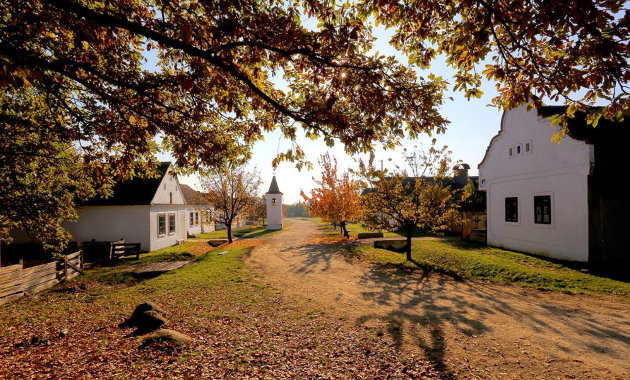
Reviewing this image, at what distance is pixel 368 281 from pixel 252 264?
237 inches

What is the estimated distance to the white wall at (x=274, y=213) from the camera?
39.2m

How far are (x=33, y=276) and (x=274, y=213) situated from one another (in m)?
29.8

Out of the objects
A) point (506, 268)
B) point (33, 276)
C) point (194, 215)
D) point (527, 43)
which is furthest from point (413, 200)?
point (194, 215)

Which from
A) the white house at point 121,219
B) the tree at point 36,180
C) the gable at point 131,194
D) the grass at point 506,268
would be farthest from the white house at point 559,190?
the white house at point 121,219

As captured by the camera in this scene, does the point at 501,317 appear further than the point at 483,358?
Yes

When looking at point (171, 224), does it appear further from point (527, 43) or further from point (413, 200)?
point (527, 43)

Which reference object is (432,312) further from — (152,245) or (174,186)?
(174,186)

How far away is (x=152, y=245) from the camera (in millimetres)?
19891

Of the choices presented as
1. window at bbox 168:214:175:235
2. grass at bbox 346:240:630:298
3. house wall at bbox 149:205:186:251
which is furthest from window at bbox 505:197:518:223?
window at bbox 168:214:175:235

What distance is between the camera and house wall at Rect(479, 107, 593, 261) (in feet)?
41.3

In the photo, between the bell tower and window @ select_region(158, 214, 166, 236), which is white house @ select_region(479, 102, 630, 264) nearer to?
window @ select_region(158, 214, 166, 236)

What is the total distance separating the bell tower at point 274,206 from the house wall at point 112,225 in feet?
67.2

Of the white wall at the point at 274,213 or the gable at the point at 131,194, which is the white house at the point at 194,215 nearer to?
the gable at the point at 131,194

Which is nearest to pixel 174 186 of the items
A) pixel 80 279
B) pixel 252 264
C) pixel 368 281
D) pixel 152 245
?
pixel 152 245
